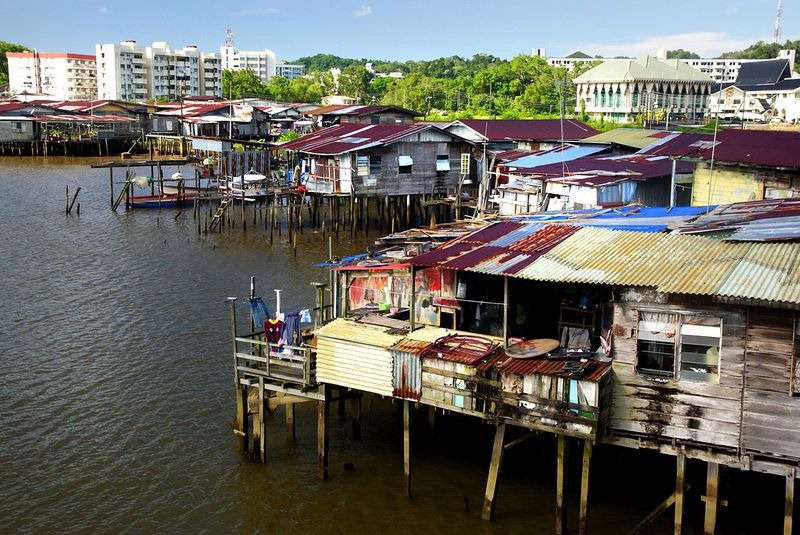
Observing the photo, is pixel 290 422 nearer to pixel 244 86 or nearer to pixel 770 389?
pixel 770 389

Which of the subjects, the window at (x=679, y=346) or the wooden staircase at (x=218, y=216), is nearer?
the window at (x=679, y=346)

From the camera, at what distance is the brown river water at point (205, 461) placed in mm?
15438

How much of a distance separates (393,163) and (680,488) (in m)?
30.4

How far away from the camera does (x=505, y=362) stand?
1452 centimetres

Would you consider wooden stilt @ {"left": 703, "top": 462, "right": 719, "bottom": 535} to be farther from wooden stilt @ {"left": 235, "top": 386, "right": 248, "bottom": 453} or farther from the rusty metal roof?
wooden stilt @ {"left": 235, "top": 386, "right": 248, "bottom": 453}

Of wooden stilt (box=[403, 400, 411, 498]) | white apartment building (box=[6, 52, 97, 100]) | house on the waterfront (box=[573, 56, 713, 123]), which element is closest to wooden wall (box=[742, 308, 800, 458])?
wooden stilt (box=[403, 400, 411, 498])

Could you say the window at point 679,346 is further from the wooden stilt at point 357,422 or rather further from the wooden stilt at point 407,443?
the wooden stilt at point 357,422

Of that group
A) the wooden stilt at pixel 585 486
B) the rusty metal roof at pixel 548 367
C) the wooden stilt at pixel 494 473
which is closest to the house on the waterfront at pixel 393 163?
the rusty metal roof at pixel 548 367

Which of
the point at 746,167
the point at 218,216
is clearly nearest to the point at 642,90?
the point at 218,216

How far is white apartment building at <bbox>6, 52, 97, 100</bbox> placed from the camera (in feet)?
497

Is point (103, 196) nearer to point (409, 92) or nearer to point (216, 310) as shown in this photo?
point (216, 310)

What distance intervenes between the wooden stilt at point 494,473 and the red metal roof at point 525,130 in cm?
3221

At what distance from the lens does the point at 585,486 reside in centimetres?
1369

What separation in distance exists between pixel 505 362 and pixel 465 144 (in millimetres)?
30397
